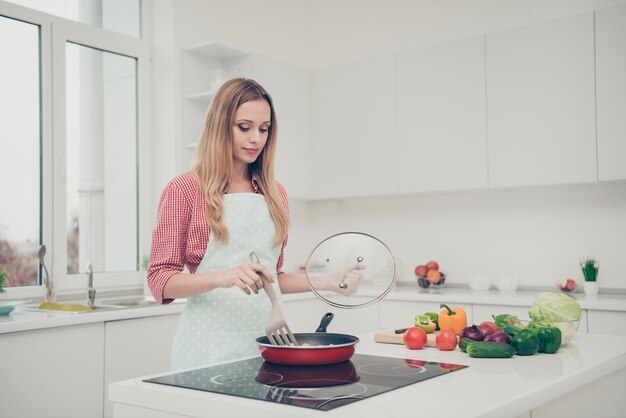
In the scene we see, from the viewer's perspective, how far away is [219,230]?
1.95 m

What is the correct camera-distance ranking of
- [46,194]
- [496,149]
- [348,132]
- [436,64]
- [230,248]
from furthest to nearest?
[348,132], [436,64], [496,149], [46,194], [230,248]

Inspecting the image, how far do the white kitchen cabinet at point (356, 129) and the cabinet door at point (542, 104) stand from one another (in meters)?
0.65

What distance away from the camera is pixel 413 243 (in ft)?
14.2

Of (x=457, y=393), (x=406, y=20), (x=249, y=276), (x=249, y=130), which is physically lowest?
(x=457, y=393)

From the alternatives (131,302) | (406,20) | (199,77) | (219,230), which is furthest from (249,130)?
(406,20)

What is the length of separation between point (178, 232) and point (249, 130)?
1.21 feet

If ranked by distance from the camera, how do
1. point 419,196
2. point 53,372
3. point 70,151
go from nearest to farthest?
point 53,372
point 70,151
point 419,196

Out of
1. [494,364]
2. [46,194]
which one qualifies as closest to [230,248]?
[494,364]

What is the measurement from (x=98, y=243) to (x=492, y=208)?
2.30 meters

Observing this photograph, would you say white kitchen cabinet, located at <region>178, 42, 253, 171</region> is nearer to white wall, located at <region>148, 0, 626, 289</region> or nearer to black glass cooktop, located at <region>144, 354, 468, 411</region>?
white wall, located at <region>148, 0, 626, 289</region>

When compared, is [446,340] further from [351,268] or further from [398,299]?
[398,299]

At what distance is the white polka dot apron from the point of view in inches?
76.6

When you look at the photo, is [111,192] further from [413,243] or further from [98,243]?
[413,243]

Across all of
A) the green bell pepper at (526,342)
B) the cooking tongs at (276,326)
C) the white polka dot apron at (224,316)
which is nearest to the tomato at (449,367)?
the green bell pepper at (526,342)
